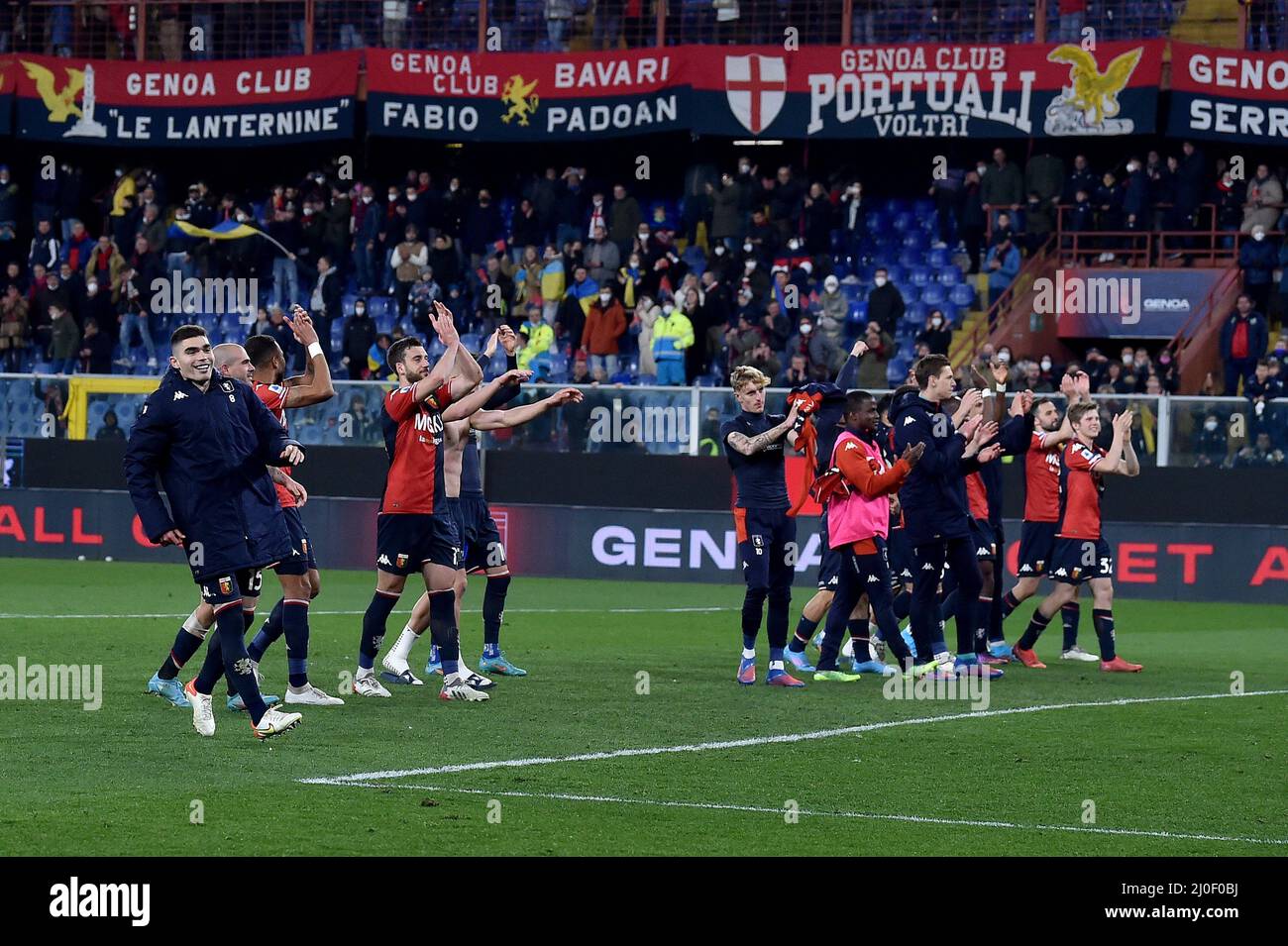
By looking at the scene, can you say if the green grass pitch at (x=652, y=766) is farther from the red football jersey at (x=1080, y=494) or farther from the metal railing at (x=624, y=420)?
the metal railing at (x=624, y=420)

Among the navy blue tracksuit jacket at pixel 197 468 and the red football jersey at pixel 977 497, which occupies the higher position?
the navy blue tracksuit jacket at pixel 197 468

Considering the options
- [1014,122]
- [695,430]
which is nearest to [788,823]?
[695,430]

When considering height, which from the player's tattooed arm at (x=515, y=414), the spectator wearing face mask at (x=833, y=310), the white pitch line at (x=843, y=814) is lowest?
the white pitch line at (x=843, y=814)

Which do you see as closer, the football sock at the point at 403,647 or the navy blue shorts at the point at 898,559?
the football sock at the point at 403,647

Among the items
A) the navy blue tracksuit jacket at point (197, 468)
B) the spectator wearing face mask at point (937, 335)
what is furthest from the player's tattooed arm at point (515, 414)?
the spectator wearing face mask at point (937, 335)

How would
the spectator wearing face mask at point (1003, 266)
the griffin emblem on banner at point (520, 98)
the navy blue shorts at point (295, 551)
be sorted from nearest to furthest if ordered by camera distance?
the navy blue shorts at point (295, 551) → the spectator wearing face mask at point (1003, 266) → the griffin emblem on banner at point (520, 98)

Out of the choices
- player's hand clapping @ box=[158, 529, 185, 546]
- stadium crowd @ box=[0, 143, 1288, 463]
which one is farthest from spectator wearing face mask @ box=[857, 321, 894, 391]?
player's hand clapping @ box=[158, 529, 185, 546]

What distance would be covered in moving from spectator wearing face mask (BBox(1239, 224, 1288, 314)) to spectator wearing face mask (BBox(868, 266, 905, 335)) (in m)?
4.78

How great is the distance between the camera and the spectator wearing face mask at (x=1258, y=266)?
28328mm

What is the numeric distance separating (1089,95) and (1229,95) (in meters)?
2.01

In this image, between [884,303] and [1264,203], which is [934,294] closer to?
[884,303]

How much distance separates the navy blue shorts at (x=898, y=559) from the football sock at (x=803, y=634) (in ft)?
4.28

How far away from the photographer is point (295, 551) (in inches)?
485
